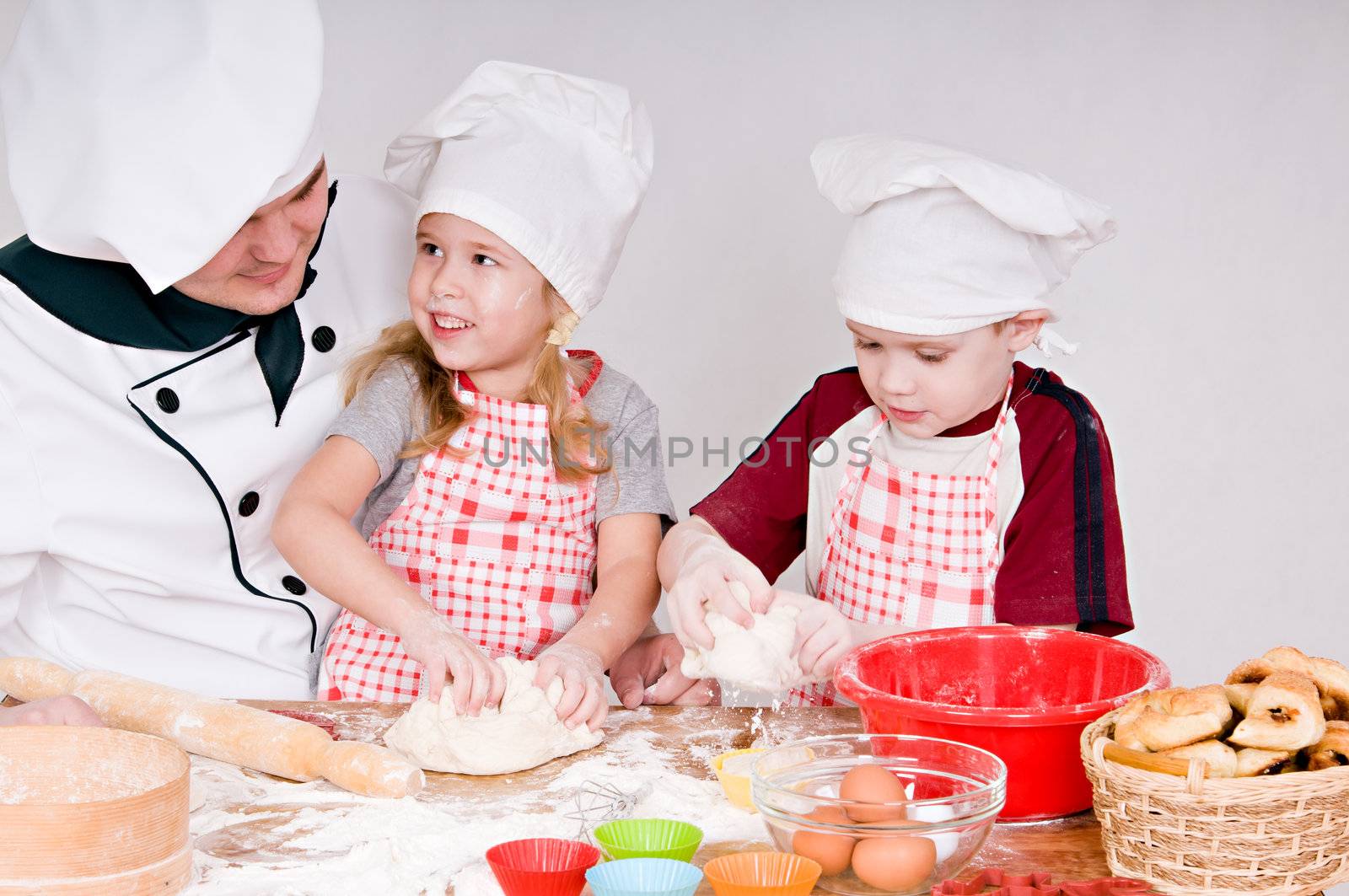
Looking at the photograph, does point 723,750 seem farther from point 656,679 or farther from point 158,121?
point 158,121

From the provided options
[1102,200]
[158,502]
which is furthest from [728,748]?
[1102,200]

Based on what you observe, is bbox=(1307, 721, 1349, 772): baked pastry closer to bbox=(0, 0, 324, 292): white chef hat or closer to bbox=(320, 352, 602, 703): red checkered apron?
bbox=(320, 352, 602, 703): red checkered apron

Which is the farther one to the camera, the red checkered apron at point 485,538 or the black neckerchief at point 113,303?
the red checkered apron at point 485,538

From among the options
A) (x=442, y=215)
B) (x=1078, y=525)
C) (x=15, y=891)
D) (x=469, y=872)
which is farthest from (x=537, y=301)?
(x=15, y=891)

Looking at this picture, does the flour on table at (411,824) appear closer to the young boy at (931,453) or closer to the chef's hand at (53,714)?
the chef's hand at (53,714)

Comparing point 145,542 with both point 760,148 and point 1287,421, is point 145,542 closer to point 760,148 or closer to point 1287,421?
point 760,148

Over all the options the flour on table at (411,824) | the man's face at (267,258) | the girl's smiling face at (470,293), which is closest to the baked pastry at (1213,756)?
the flour on table at (411,824)

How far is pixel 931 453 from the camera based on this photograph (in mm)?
1764

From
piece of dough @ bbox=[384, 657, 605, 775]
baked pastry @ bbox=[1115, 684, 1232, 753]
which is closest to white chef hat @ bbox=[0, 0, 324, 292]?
piece of dough @ bbox=[384, 657, 605, 775]

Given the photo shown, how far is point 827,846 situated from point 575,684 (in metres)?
0.52

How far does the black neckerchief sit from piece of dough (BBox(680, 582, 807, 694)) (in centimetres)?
77

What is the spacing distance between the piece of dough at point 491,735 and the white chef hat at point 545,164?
65 centimetres

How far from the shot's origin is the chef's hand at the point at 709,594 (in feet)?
4.91

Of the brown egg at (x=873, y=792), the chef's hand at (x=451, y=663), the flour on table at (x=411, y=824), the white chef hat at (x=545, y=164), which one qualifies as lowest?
the flour on table at (x=411, y=824)
